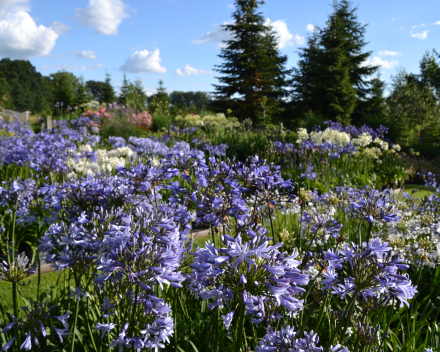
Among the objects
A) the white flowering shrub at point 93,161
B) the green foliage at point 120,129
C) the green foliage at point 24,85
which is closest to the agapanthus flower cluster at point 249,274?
the white flowering shrub at point 93,161

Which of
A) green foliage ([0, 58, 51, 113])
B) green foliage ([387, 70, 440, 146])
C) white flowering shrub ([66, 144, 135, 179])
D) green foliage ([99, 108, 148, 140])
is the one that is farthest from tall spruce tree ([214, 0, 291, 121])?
green foliage ([0, 58, 51, 113])

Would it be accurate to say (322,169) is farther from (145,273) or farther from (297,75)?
(297,75)

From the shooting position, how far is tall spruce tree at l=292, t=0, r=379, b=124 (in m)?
27.4

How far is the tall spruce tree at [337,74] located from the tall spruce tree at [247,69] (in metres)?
3.24

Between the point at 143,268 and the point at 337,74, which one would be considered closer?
the point at 143,268

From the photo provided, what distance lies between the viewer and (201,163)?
2.54 meters

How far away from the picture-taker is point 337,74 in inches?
1096

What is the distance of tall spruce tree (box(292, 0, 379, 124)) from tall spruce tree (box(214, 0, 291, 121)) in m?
3.24

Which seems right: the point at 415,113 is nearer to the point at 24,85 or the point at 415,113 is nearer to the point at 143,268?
the point at 143,268

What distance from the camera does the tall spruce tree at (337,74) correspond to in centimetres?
2741

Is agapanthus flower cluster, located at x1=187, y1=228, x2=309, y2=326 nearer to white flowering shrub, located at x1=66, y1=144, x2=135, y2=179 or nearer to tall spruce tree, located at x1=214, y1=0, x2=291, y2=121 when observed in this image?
white flowering shrub, located at x1=66, y1=144, x2=135, y2=179

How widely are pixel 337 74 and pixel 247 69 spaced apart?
1027 centimetres

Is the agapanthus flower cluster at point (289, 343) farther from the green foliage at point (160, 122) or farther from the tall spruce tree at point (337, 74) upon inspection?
the tall spruce tree at point (337, 74)

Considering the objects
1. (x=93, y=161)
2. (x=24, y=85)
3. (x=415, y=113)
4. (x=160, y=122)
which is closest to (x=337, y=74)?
(x=415, y=113)
